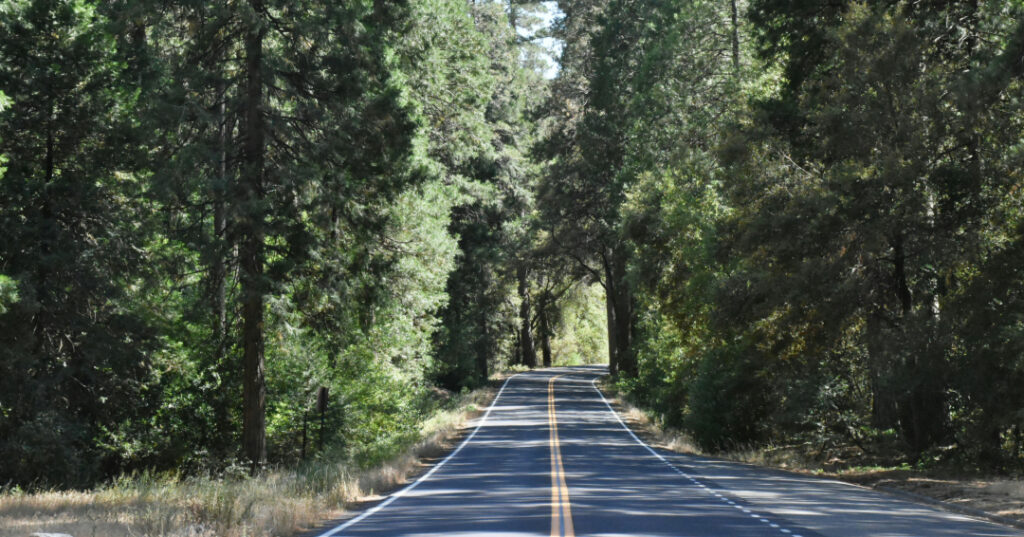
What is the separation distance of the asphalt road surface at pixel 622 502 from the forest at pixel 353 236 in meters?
3.22

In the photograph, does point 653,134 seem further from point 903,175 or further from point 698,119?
point 903,175

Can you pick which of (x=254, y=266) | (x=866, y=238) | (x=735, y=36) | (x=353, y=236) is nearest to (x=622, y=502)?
(x=866, y=238)

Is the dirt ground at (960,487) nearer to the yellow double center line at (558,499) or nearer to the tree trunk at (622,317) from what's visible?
the yellow double center line at (558,499)

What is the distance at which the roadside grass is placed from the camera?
35.4 feet

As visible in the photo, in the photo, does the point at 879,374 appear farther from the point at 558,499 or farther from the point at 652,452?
the point at 558,499

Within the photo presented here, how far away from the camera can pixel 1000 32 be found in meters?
18.8

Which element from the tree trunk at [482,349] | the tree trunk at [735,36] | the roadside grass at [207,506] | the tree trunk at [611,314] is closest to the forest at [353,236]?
the roadside grass at [207,506]

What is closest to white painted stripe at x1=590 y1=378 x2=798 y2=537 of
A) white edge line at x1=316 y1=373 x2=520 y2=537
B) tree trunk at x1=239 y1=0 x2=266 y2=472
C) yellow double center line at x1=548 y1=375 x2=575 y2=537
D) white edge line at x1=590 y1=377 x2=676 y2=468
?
white edge line at x1=590 y1=377 x2=676 y2=468

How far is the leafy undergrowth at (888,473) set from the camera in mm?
15188

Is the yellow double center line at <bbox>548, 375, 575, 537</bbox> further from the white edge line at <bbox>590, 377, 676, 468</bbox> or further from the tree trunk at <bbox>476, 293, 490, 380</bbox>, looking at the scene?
the tree trunk at <bbox>476, 293, 490, 380</bbox>

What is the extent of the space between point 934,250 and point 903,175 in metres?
1.82

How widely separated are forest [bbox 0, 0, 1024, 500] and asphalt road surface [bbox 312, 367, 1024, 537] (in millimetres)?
3224

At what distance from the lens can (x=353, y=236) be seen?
2256 centimetres

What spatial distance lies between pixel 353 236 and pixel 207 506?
11634 millimetres
